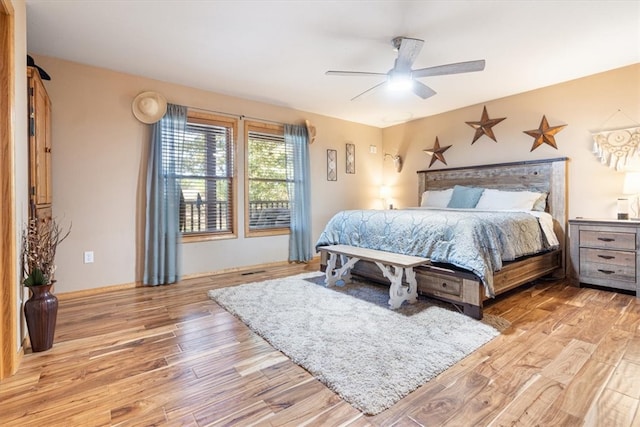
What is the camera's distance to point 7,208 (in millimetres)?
1675

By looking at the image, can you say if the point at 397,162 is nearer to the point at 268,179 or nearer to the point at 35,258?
the point at 268,179

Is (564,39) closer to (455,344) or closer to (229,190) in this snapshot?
(455,344)

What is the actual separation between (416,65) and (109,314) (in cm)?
376

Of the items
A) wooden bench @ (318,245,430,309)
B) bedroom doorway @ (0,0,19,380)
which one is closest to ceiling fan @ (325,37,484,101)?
wooden bench @ (318,245,430,309)

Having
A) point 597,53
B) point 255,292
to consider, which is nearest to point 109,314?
point 255,292

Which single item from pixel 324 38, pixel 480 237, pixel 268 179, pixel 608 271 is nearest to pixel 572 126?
pixel 608 271

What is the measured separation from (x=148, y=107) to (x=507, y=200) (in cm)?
438

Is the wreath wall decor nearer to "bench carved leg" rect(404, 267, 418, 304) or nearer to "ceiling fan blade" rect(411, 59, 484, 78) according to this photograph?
"ceiling fan blade" rect(411, 59, 484, 78)

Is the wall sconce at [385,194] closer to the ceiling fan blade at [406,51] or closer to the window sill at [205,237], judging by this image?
the window sill at [205,237]

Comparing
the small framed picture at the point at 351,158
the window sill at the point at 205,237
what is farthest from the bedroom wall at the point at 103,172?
the small framed picture at the point at 351,158

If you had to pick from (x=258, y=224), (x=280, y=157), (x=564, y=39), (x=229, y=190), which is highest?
(x=564, y=39)

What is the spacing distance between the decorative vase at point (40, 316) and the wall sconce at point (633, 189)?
16.3 feet

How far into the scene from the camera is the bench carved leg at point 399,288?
2615mm

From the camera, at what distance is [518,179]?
403 cm
